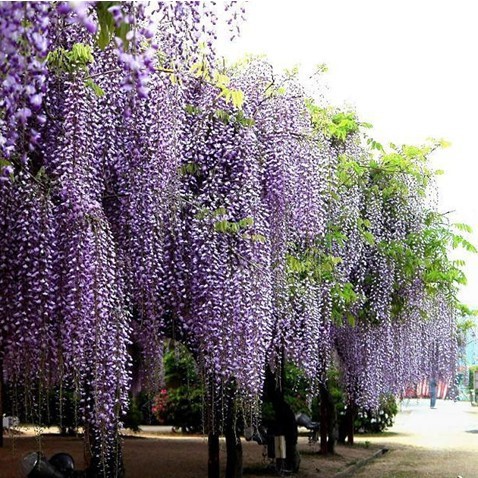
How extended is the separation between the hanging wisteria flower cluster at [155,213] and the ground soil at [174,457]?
11.7ft

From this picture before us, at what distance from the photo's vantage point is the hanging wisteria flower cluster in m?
6.39

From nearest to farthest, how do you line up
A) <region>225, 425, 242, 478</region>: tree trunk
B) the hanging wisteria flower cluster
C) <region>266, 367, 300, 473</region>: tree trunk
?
the hanging wisteria flower cluster, <region>225, 425, 242, 478</region>: tree trunk, <region>266, 367, 300, 473</region>: tree trunk

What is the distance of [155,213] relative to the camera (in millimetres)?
7445

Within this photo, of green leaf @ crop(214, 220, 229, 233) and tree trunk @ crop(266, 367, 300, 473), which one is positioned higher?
green leaf @ crop(214, 220, 229, 233)

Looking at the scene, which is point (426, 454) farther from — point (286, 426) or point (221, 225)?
point (221, 225)

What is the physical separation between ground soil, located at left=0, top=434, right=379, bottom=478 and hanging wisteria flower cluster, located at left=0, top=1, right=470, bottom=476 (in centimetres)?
356

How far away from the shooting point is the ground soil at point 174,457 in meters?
13.9

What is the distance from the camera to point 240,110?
8.32 m

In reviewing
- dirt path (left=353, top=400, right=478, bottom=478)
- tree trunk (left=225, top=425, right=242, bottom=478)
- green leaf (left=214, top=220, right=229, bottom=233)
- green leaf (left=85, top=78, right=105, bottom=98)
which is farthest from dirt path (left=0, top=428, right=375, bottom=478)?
green leaf (left=85, top=78, right=105, bottom=98)

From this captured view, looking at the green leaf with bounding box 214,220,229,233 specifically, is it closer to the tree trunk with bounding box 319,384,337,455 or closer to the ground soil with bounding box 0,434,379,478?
the ground soil with bounding box 0,434,379,478

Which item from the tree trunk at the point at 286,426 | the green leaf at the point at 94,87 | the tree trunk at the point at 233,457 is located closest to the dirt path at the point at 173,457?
the tree trunk at the point at 286,426

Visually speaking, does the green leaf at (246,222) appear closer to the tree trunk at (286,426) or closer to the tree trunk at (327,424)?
the tree trunk at (286,426)

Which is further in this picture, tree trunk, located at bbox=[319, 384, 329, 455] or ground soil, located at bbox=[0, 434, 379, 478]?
tree trunk, located at bbox=[319, 384, 329, 455]

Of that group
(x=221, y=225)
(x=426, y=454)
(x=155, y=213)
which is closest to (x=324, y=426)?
(x=426, y=454)
